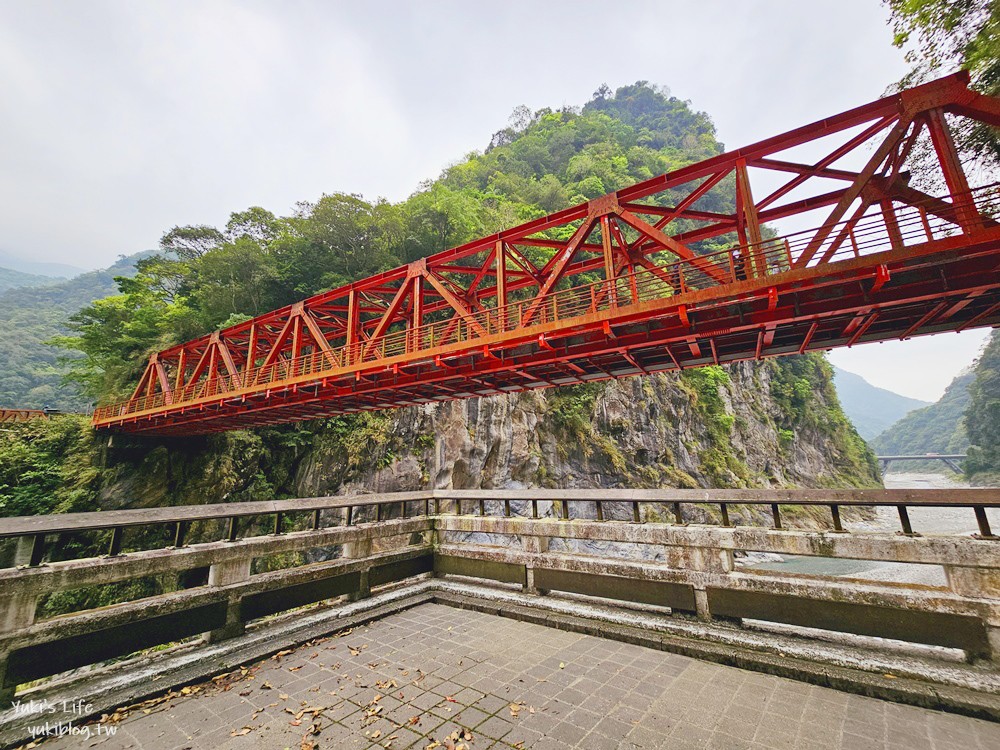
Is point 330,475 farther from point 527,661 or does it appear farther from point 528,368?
point 527,661

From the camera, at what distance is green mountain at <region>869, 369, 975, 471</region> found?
90.4 meters

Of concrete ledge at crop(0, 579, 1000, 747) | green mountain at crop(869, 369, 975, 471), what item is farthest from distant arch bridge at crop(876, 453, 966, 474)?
concrete ledge at crop(0, 579, 1000, 747)

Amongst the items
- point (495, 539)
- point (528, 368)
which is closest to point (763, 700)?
point (528, 368)

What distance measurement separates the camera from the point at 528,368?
11.5 metres

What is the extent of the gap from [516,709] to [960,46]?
16640 millimetres

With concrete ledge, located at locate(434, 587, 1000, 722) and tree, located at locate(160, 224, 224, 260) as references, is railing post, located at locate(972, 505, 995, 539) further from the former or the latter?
tree, located at locate(160, 224, 224, 260)

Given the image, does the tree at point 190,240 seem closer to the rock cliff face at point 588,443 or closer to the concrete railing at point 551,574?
the rock cliff face at point 588,443

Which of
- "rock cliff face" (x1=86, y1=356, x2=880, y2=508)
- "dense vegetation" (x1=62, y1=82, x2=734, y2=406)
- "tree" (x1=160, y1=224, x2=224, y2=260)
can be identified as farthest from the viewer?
"tree" (x1=160, y1=224, x2=224, y2=260)

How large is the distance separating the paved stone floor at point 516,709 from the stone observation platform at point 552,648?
0.07 feet

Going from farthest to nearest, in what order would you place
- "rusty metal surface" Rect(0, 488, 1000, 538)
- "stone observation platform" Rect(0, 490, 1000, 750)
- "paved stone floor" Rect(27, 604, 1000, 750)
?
"rusty metal surface" Rect(0, 488, 1000, 538)
"stone observation platform" Rect(0, 490, 1000, 750)
"paved stone floor" Rect(27, 604, 1000, 750)

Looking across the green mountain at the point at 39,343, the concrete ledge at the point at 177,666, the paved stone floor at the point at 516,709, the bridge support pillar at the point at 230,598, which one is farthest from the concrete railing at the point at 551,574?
the green mountain at the point at 39,343

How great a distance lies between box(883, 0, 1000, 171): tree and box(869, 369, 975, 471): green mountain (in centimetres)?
10897

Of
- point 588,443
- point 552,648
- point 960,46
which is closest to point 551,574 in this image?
point 552,648

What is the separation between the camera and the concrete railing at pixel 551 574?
3.92 meters
